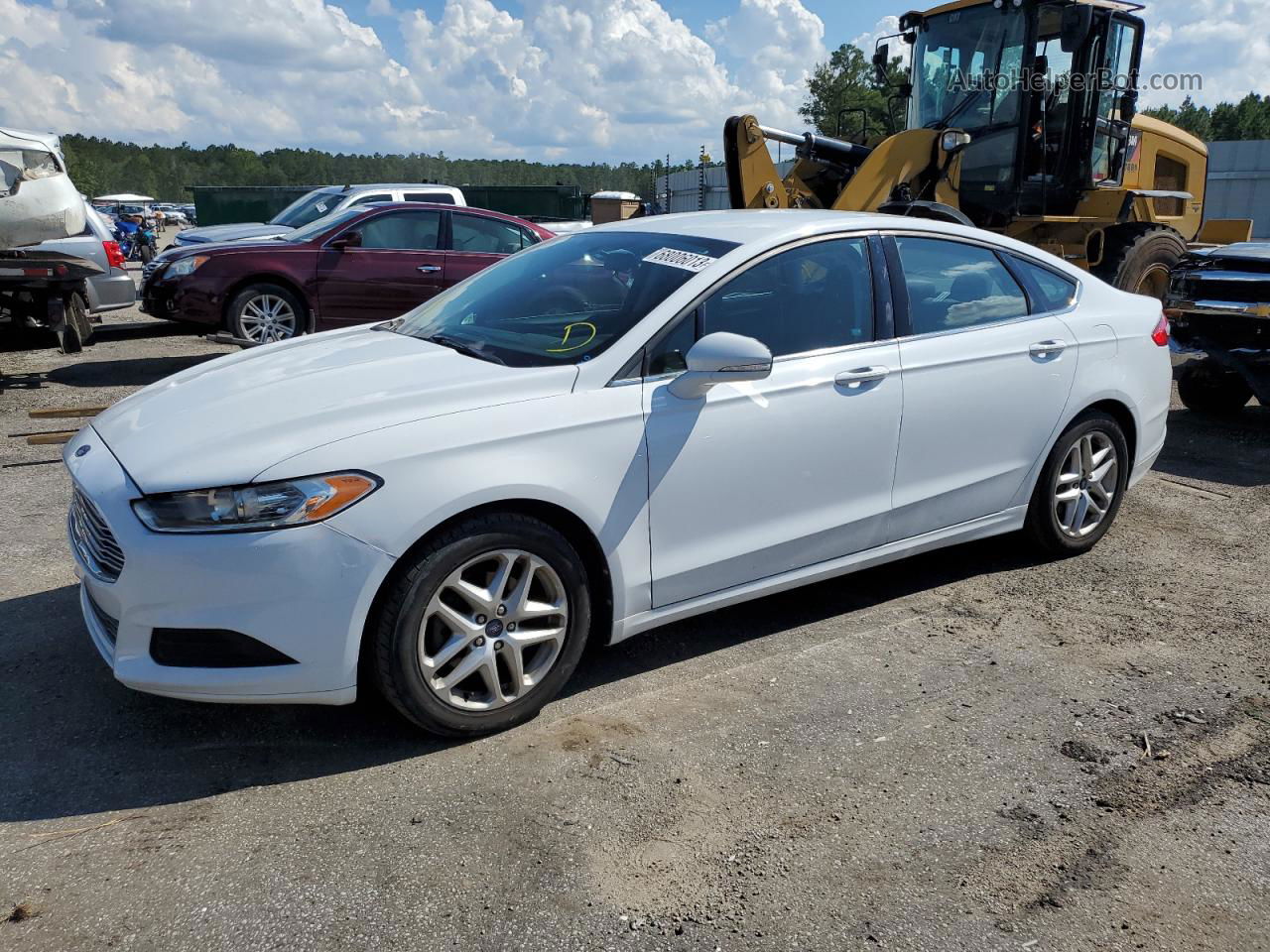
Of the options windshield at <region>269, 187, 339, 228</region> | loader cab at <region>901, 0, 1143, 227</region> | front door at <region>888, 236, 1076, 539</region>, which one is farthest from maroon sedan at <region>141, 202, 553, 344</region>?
front door at <region>888, 236, 1076, 539</region>

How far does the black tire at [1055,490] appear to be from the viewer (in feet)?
15.6

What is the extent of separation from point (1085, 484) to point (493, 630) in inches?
124

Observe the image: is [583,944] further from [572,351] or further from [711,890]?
[572,351]

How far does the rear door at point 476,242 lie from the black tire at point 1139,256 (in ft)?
20.6

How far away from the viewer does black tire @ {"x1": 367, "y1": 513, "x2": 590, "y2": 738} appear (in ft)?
10.0

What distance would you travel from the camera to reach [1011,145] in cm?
1092

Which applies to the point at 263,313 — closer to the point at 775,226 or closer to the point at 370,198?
the point at 370,198

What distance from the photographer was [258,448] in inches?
119

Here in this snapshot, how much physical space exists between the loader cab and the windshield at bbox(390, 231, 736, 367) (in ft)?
26.2

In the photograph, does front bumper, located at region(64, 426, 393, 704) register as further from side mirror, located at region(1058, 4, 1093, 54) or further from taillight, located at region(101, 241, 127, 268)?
side mirror, located at region(1058, 4, 1093, 54)

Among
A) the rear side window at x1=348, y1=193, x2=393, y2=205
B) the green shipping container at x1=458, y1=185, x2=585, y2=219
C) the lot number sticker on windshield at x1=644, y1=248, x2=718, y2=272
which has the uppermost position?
the green shipping container at x1=458, y1=185, x2=585, y2=219

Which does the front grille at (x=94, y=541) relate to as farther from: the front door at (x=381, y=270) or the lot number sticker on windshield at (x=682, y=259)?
the front door at (x=381, y=270)

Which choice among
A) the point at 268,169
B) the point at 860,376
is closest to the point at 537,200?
the point at 860,376

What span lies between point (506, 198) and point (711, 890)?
111ft
